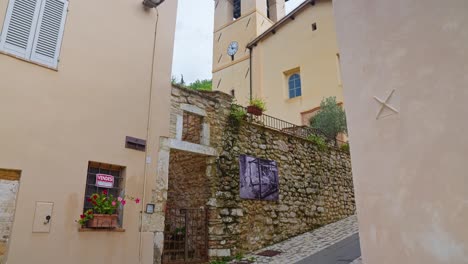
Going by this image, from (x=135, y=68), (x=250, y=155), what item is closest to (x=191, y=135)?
(x=250, y=155)

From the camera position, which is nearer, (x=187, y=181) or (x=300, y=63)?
(x=187, y=181)

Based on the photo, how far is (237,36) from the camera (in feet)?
60.7

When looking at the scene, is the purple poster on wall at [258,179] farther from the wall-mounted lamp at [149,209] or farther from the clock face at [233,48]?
the clock face at [233,48]

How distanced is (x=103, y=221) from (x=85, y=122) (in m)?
1.61

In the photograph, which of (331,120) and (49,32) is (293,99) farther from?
(49,32)

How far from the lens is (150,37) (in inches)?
261

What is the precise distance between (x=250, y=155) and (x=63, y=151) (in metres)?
4.28

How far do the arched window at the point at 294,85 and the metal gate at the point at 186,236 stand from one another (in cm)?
931

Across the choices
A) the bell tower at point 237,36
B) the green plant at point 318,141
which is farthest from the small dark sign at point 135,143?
the bell tower at point 237,36

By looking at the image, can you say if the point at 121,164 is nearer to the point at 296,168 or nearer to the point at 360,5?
the point at 360,5

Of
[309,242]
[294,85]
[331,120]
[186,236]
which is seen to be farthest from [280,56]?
[186,236]

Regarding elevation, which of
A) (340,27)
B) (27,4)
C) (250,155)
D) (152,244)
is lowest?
(152,244)

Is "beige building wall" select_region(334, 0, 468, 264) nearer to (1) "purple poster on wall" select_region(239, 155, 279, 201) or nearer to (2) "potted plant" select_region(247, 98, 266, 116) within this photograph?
(1) "purple poster on wall" select_region(239, 155, 279, 201)

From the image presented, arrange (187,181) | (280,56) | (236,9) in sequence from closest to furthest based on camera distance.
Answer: (187,181) < (280,56) < (236,9)
